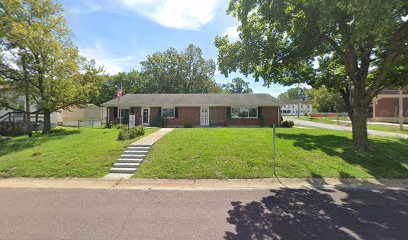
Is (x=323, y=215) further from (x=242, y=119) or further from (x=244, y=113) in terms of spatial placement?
(x=244, y=113)

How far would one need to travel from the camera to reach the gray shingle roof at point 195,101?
25.6m

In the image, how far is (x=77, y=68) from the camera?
20.5 meters

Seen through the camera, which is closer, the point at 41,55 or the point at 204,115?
the point at 41,55

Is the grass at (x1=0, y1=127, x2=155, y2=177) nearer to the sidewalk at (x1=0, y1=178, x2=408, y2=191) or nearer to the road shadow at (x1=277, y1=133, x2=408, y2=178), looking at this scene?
the sidewalk at (x1=0, y1=178, x2=408, y2=191)

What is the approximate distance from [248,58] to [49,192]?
869cm

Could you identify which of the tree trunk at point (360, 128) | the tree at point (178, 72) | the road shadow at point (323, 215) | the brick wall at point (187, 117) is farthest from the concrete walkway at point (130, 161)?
the tree at point (178, 72)

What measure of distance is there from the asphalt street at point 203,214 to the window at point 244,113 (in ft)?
61.1

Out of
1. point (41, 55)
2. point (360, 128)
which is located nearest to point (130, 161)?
point (360, 128)

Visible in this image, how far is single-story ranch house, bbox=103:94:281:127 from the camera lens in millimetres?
25516

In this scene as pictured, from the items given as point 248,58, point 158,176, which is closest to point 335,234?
point 158,176

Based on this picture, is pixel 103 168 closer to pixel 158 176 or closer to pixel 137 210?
pixel 158 176

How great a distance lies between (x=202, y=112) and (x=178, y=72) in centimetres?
2647

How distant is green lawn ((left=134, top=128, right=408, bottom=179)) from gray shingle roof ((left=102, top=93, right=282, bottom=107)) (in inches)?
497

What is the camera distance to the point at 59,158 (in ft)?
35.9
